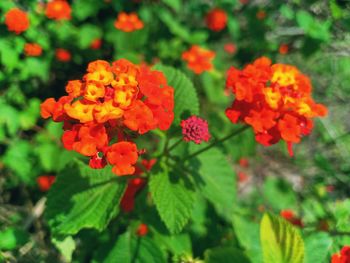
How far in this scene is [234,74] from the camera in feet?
5.63

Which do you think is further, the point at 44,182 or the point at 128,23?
the point at 128,23

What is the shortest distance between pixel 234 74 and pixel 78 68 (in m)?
1.92

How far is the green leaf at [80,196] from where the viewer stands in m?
1.71

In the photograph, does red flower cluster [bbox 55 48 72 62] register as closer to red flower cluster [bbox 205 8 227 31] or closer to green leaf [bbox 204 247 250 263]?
red flower cluster [bbox 205 8 227 31]

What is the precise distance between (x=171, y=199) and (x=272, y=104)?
1.84ft

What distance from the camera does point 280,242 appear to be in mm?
1407

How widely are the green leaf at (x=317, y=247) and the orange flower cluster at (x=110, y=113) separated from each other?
0.86 m

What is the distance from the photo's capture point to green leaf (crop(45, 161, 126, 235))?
171 cm

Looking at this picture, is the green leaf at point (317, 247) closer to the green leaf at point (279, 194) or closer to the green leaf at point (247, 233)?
the green leaf at point (247, 233)

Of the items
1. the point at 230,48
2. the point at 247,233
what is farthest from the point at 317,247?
the point at 230,48

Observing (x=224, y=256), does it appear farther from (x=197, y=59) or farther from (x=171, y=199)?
(x=197, y=59)

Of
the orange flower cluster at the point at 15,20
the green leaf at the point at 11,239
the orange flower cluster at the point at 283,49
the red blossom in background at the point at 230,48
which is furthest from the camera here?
Answer: the red blossom in background at the point at 230,48

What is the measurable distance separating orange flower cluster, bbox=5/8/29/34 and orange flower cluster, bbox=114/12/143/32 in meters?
0.83

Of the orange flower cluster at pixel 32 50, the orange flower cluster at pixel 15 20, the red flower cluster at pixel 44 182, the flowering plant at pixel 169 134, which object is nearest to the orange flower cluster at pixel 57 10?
the flowering plant at pixel 169 134
